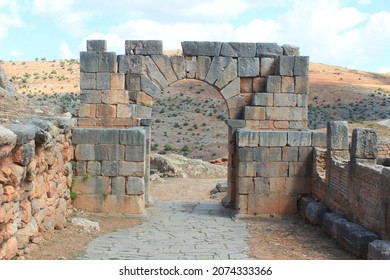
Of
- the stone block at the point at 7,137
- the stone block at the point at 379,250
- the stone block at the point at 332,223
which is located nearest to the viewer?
the stone block at the point at 7,137

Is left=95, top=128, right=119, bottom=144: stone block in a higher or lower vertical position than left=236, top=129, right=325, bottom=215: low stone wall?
higher

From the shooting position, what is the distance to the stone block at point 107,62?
1244 centimetres

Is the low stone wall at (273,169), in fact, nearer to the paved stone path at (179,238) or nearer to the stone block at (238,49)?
the paved stone path at (179,238)

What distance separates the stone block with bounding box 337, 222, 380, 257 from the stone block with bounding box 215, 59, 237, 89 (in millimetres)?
5026

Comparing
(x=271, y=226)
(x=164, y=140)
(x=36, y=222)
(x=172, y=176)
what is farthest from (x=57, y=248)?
(x=164, y=140)

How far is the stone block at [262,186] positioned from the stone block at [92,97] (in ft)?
14.0

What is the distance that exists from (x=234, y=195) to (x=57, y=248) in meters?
5.68

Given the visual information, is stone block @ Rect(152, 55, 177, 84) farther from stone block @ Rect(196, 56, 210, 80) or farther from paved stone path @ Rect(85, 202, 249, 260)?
paved stone path @ Rect(85, 202, 249, 260)

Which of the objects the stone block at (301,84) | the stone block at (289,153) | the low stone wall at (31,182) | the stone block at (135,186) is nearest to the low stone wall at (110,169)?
the stone block at (135,186)

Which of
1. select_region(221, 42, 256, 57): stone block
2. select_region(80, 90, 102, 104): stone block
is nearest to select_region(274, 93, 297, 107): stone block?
select_region(221, 42, 256, 57): stone block

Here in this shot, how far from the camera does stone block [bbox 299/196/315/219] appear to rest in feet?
37.0

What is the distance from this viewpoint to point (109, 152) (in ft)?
37.2

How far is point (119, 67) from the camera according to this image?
41.2 feet

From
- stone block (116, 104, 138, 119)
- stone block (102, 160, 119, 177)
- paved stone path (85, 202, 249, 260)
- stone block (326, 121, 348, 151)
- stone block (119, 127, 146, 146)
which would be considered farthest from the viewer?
stone block (116, 104, 138, 119)
